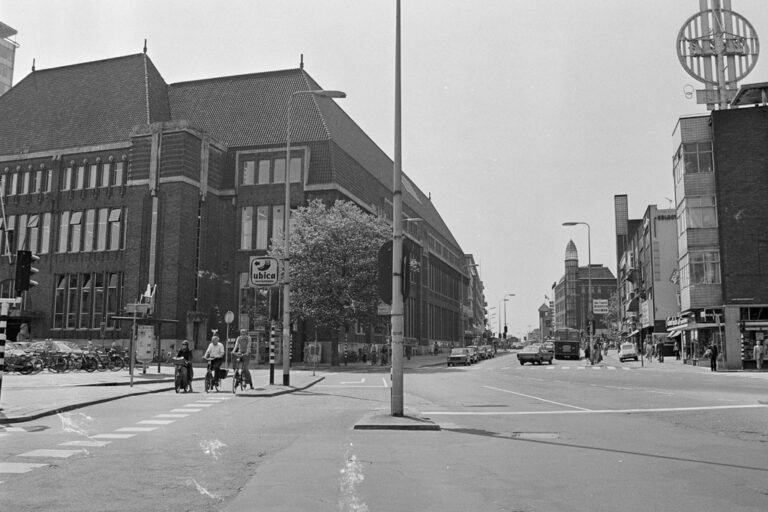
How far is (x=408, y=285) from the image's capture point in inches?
548

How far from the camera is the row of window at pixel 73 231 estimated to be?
59562 mm

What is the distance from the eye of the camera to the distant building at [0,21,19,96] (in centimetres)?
10950

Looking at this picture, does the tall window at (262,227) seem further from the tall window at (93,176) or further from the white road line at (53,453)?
the white road line at (53,453)

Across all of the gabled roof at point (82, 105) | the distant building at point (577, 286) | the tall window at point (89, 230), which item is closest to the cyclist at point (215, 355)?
the tall window at point (89, 230)

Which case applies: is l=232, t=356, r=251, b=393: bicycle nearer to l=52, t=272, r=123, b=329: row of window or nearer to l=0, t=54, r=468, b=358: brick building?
l=0, t=54, r=468, b=358: brick building

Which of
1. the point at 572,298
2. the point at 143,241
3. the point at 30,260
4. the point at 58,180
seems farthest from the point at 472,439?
the point at 572,298

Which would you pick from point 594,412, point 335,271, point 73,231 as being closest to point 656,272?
point 335,271

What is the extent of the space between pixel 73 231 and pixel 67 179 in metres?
5.07

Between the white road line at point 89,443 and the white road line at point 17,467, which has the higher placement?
the white road line at point 17,467

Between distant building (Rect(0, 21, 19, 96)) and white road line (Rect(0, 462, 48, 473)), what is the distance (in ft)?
391

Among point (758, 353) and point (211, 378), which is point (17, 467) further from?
point (758, 353)

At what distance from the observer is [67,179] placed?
62875 millimetres

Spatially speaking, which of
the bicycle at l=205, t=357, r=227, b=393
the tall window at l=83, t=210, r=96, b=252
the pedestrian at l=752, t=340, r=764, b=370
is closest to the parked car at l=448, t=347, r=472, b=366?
the pedestrian at l=752, t=340, r=764, b=370

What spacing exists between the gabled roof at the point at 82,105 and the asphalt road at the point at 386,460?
171 feet
